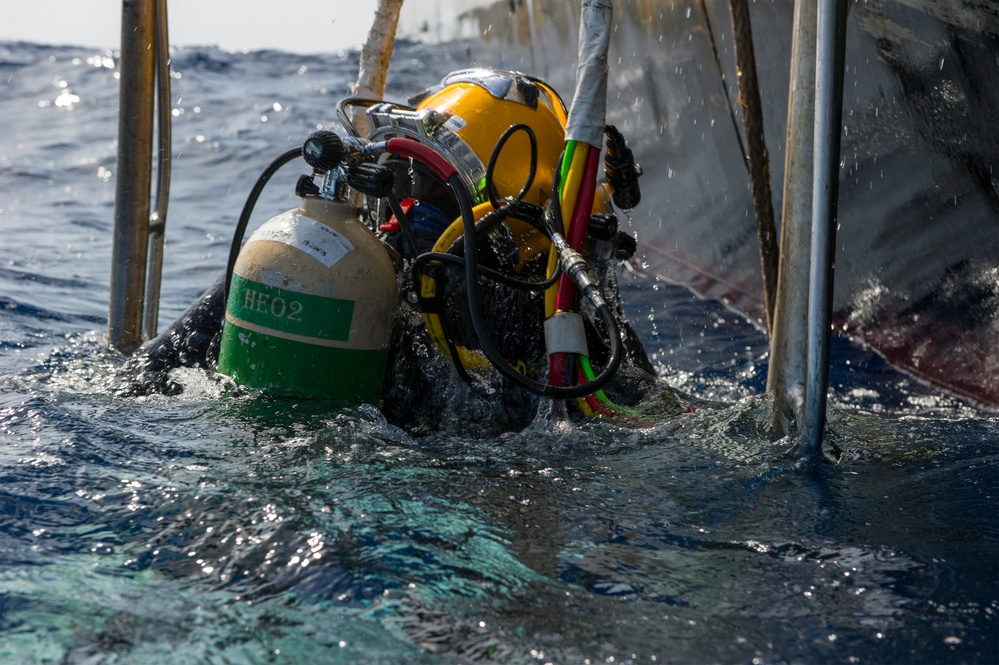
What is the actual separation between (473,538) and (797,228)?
1211 millimetres

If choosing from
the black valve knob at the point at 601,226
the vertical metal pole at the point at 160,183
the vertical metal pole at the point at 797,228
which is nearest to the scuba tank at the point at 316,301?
the black valve knob at the point at 601,226

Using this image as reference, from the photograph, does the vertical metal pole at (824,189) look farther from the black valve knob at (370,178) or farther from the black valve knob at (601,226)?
the black valve knob at (370,178)

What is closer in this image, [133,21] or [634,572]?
[634,572]

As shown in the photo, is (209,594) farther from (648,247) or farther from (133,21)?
(648,247)

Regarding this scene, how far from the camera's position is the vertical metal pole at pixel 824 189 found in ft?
Answer: 8.34

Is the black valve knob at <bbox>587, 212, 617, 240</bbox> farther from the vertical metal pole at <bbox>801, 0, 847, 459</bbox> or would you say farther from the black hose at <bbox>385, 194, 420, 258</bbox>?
the vertical metal pole at <bbox>801, 0, 847, 459</bbox>

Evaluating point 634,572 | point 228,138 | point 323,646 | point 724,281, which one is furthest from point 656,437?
point 228,138

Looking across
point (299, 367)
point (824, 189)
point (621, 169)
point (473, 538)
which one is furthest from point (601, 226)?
point (473, 538)

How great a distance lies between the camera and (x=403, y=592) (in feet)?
6.44

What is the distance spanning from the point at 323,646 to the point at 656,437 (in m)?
1.49

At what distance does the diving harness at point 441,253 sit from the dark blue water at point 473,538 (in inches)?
7.0

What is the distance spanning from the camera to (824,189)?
2.59 meters

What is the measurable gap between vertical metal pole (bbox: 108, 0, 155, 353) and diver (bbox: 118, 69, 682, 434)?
0.82m

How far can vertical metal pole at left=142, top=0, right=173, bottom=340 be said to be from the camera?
14.8 feet
